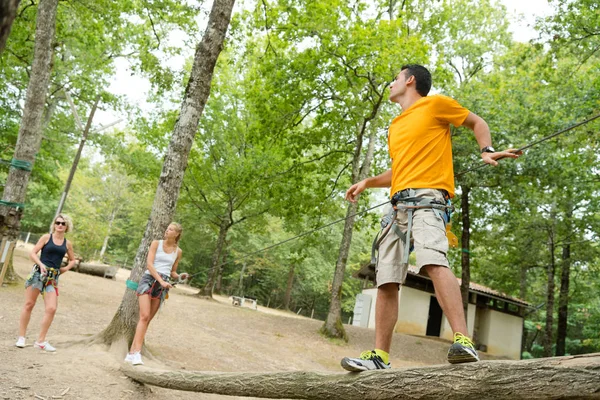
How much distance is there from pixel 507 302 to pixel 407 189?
25.3 metres

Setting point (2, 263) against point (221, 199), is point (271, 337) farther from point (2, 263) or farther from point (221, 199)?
point (221, 199)

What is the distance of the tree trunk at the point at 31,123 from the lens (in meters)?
9.28

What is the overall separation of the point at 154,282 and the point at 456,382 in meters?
4.20

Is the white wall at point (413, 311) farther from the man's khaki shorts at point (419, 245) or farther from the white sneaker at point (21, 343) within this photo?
the man's khaki shorts at point (419, 245)

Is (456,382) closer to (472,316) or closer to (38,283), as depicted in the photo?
(38,283)

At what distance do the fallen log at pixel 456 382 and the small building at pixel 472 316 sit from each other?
20257 mm

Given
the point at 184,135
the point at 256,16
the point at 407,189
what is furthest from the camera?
the point at 256,16

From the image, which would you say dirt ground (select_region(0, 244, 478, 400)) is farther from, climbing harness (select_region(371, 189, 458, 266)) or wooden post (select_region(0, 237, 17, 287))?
climbing harness (select_region(371, 189, 458, 266))

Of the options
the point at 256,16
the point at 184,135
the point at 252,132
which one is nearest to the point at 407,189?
the point at 184,135

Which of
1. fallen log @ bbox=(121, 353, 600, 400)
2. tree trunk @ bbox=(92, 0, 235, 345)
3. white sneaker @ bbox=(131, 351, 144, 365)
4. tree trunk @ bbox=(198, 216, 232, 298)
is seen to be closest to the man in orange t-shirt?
fallen log @ bbox=(121, 353, 600, 400)

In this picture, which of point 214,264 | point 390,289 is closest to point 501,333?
point 214,264

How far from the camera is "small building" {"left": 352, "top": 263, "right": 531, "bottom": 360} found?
74.7ft

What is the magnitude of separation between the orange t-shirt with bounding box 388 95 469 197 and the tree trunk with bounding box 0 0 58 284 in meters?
9.00

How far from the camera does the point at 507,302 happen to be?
24984mm
